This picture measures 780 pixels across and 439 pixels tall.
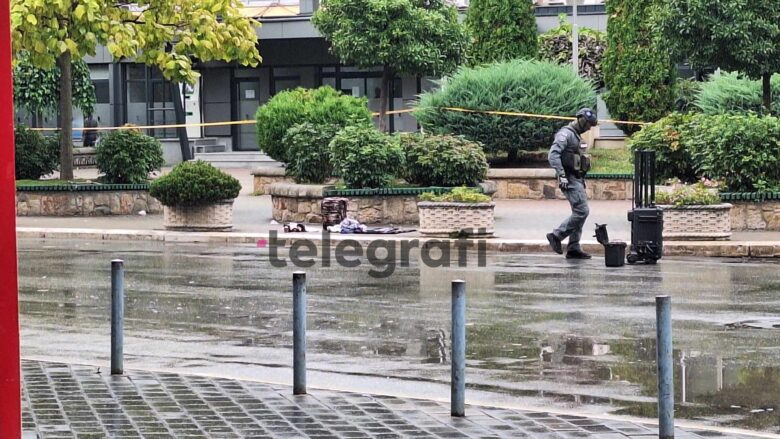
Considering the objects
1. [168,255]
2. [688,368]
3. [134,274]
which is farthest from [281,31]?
[688,368]

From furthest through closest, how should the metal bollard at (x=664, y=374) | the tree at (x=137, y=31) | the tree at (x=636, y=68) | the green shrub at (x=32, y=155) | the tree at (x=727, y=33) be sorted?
1. the tree at (x=636, y=68)
2. the green shrub at (x=32, y=155)
3. the tree at (x=727, y=33)
4. the tree at (x=137, y=31)
5. the metal bollard at (x=664, y=374)

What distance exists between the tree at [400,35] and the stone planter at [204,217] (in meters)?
13.0

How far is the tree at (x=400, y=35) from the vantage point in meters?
35.2

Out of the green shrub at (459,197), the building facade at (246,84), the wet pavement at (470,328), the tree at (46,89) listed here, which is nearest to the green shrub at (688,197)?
the wet pavement at (470,328)

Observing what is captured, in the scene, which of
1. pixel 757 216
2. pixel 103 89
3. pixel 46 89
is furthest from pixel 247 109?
pixel 757 216

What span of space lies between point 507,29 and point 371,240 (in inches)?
596

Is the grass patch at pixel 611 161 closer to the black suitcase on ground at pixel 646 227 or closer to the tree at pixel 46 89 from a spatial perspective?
the black suitcase on ground at pixel 646 227

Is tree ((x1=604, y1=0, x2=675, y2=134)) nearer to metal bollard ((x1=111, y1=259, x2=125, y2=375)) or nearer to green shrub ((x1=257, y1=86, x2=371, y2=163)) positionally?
green shrub ((x1=257, y1=86, x2=371, y2=163))

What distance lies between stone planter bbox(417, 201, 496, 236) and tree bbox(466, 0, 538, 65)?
47.0ft

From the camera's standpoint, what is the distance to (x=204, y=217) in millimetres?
23188

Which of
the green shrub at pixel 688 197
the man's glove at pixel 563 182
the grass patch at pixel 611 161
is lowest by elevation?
the green shrub at pixel 688 197

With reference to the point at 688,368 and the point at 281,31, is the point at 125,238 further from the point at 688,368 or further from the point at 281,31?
the point at 281,31

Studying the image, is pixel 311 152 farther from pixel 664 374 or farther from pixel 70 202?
pixel 664 374

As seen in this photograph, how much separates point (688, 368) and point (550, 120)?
19.6 metres
